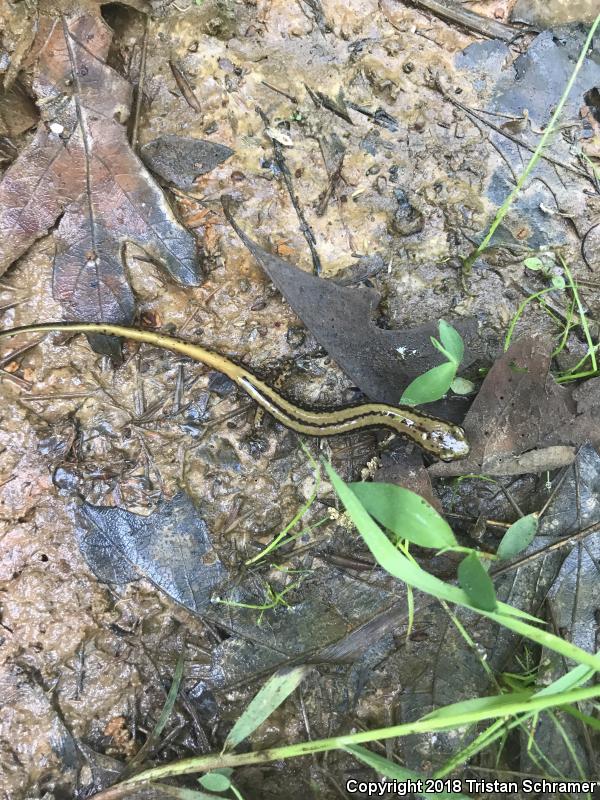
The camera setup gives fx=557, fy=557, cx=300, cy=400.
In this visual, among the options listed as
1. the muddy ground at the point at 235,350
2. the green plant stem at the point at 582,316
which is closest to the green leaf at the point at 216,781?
the muddy ground at the point at 235,350

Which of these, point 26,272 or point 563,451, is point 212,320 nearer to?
point 26,272

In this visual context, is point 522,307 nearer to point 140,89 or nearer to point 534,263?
point 534,263

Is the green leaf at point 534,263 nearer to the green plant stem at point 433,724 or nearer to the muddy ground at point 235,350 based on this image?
the muddy ground at point 235,350

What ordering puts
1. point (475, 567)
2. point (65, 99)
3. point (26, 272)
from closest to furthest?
point (475, 567) → point (65, 99) → point (26, 272)

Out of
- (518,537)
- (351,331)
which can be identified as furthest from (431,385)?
(518,537)

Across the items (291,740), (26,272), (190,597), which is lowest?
(291,740)

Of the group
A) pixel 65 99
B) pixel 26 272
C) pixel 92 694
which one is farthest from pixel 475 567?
pixel 65 99
